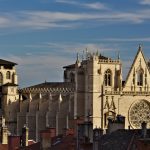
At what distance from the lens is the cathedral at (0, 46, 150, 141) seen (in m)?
92.5

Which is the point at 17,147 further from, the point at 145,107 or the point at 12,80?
the point at 12,80

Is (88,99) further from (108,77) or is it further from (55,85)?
(55,85)

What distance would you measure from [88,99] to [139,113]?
721 centimetres

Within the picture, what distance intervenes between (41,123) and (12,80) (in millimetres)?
14570

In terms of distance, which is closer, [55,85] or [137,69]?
[137,69]

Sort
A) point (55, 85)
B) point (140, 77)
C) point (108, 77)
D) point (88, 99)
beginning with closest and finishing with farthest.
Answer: point (88, 99), point (108, 77), point (140, 77), point (55, 85)

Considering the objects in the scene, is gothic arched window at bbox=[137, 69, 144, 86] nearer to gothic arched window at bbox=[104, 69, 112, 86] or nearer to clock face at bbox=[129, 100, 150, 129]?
clock face at bbox=[129, 100, 150, 129]

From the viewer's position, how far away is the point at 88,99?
92.9 metres

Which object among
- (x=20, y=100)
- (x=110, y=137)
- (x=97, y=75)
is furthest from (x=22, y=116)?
(x=110, y=137)

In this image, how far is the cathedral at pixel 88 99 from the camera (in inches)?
3642

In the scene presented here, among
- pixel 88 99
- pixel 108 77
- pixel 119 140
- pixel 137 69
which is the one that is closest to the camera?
pixel 119 140

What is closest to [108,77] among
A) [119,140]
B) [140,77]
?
[140,77]

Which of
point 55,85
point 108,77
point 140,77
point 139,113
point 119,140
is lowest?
point 119,140

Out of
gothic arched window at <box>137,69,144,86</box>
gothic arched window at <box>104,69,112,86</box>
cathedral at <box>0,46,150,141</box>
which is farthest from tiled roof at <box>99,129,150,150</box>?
gothic arched window at <box>137,69,144,86</box>
